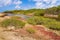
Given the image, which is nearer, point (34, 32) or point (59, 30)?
point (34, 32)

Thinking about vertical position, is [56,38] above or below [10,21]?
below

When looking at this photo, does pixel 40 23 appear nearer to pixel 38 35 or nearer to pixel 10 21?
pixel 10 21

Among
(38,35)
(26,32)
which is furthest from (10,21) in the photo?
(38,35)

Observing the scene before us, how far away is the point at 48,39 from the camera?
20422 mm

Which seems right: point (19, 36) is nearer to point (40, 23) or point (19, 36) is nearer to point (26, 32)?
point (26, 32)

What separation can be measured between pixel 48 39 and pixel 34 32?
3059mm

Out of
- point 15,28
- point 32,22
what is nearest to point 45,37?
point 15,28

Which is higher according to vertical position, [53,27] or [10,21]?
[10,21]

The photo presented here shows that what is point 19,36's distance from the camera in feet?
68.9

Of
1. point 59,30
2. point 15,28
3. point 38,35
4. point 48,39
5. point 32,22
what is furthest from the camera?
point 32,22

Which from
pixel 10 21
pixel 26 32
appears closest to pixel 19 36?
pixel 26 32

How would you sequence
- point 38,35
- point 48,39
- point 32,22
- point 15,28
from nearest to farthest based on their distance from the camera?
point 48,39 < point 38,35 < point 15,28 < point 32,22

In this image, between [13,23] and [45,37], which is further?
[13,23]

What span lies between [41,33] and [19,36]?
2977 millimetres
